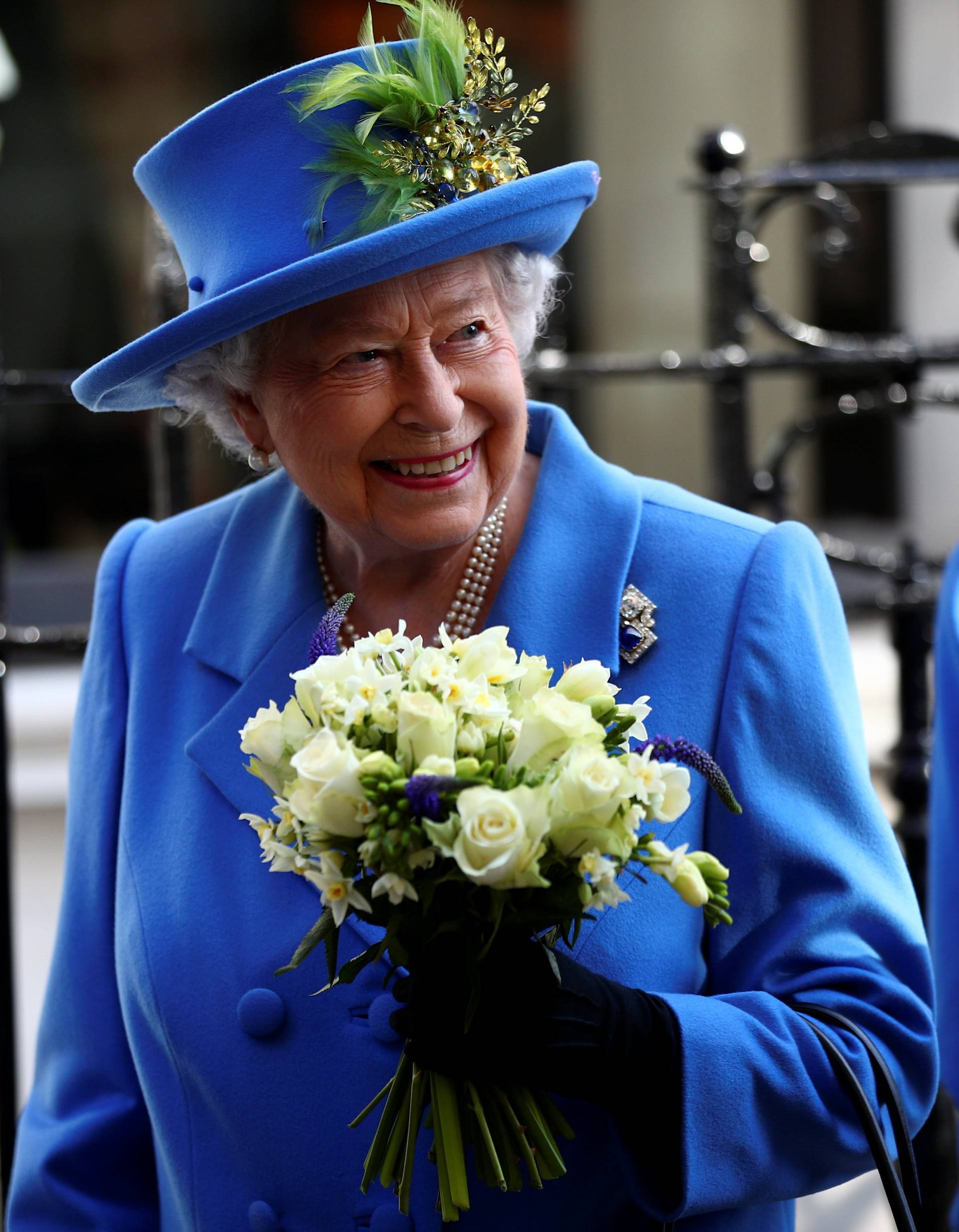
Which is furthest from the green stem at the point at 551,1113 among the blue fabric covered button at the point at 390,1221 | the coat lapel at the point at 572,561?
the coat lapel at the point at 572,561

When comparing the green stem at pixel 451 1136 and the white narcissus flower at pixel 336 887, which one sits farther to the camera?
the green stem at pixel 451 1136

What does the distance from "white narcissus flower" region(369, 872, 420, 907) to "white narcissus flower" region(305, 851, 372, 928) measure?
0.03 meters

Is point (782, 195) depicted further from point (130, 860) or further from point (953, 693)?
point (130, 860)

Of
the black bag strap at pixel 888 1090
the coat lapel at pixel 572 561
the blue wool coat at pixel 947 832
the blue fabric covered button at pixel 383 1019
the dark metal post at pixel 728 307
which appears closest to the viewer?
the black bag strap at pixel 888 1090

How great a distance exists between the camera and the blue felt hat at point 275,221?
4.83 ft

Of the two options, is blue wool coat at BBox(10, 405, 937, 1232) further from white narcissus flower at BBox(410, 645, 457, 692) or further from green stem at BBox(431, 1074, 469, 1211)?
white narcissus flower at BBox(410, 645, 457, 692)

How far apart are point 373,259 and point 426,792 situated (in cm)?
58

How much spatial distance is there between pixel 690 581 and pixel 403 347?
406mm

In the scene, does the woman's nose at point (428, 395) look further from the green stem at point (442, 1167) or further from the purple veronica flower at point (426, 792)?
the green stem at point (442, 1167)

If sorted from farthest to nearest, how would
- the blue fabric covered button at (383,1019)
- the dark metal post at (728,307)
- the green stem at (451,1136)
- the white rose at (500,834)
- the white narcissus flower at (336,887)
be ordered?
the dark metal post at (728,307) < the blue fabric covered button at (383,1019) < the green stem at (451,1136) < the white narcissus flower at (336,887) < the white rose at (500,834)

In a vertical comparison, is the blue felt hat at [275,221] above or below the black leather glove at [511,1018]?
above

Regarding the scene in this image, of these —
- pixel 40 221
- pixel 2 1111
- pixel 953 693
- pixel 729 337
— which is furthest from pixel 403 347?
pixel 40 221

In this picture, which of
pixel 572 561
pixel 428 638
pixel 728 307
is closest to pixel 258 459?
pixel 428 638

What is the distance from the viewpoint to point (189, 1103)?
168 cm
